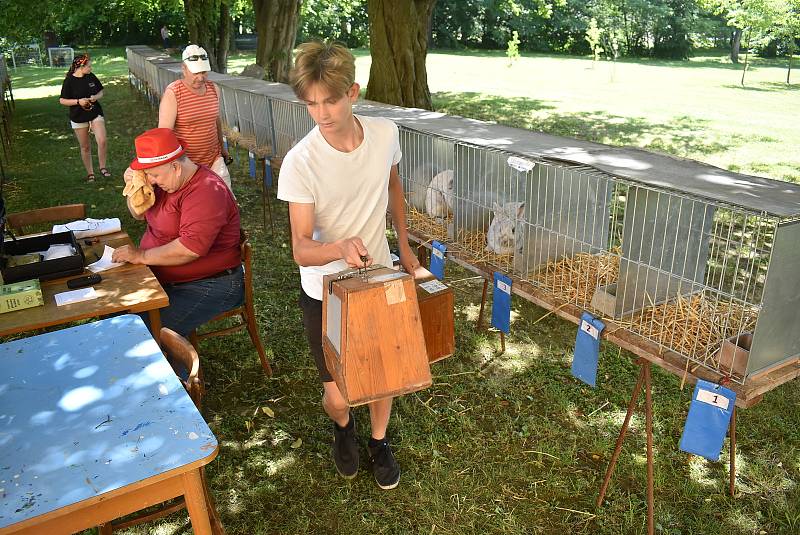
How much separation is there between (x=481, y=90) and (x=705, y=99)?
22.1ft

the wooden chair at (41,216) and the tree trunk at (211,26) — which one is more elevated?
the tree trunk at (211,26)

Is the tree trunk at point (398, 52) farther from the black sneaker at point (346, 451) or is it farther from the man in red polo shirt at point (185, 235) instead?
the black sneaker at point (346, 451)

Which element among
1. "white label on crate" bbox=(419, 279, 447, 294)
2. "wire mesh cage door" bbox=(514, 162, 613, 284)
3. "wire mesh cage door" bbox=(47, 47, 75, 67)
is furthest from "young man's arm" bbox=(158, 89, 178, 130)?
"wire mesh cage door" bbox=(47, 47, 75, 67)

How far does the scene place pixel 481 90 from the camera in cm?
2105

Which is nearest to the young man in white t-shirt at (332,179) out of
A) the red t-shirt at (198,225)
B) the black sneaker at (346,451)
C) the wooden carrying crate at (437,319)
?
the wooden carrying crate at (437,319)

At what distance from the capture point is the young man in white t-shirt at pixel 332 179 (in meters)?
2.66

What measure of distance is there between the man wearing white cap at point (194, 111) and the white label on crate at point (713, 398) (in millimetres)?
4209

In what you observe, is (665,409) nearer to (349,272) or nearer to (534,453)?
(534,453)

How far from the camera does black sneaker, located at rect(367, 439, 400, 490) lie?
3654 millimetres

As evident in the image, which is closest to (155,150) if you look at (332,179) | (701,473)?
(332,179)

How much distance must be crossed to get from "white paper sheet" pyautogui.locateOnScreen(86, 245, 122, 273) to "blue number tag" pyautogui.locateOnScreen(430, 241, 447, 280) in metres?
2.05

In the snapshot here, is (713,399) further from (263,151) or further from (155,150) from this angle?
(263,151)

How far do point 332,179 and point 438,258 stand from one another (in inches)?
72.4

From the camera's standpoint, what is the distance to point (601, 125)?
14.4 m
